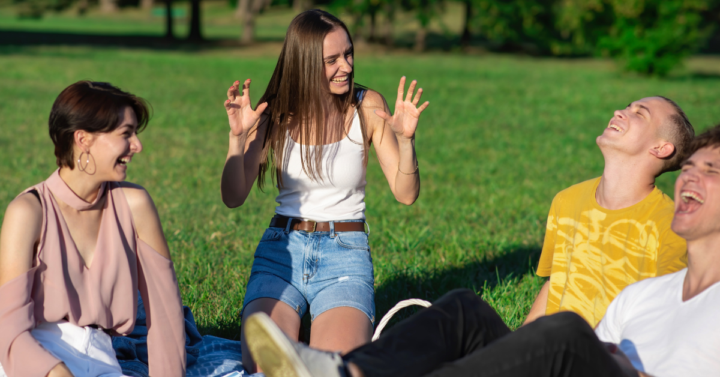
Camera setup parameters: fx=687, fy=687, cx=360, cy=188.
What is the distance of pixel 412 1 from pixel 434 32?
52.2 feet

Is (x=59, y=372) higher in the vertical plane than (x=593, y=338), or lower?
lower

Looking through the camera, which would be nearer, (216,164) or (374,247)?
(374,247)

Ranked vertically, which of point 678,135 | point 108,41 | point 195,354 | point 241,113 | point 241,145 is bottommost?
point 108,41

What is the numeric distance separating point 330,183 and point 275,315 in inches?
30.4

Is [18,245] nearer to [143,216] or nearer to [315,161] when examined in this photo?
[143,216]

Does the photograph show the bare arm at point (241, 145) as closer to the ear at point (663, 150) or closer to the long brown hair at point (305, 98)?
the long brown hair at point (305, 98)

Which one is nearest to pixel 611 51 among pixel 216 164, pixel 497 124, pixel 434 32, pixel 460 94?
pixel 460 94

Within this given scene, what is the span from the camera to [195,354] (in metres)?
3.58

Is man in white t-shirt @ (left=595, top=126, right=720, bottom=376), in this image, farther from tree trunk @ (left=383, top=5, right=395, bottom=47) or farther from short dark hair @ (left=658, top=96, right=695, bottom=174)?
tree trunk @ (left=383, top=5, right=395, bottom=47)

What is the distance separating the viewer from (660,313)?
2.43 metres

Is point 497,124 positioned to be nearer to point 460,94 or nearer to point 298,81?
point 460,94

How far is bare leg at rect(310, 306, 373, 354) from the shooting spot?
3.17m

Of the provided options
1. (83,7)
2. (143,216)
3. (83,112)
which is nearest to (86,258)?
(143,216)

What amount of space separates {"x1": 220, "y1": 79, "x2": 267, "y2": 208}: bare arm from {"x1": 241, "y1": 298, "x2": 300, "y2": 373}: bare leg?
23.0 inches
